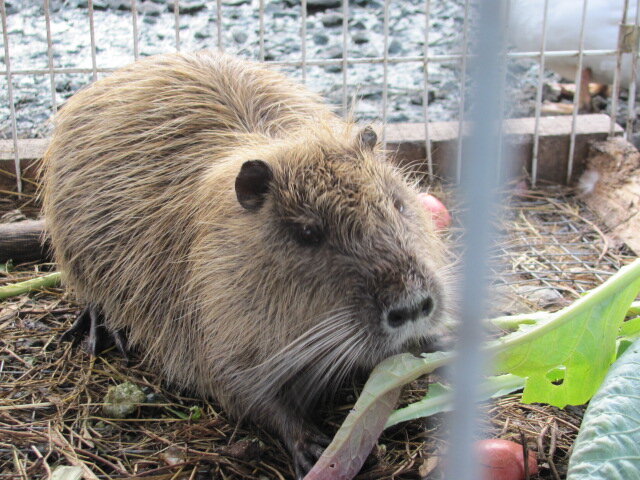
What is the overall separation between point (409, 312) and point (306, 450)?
668mm

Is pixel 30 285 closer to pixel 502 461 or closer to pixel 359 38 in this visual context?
pixel 502 461

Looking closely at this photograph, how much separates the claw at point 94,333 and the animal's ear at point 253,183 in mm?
1135

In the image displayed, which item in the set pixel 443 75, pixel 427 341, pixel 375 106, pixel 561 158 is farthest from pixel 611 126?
pixel 427 341

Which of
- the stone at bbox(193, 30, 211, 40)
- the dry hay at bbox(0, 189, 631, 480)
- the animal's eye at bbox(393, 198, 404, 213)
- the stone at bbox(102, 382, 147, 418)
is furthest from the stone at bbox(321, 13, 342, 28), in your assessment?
the stone at bbox(102, 382, 147, 418)

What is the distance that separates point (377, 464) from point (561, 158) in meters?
3.25

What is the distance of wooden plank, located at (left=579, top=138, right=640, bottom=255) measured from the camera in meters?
4.13

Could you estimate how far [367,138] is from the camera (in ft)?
8.27

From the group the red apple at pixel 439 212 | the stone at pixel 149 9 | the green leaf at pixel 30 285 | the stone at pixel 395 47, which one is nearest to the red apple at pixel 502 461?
the red apple at pixel 439 212

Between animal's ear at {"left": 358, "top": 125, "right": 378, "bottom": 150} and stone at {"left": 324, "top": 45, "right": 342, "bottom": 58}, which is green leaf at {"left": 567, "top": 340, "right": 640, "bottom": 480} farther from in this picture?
stone at {"left": 324, "top": 45, "right": 342, "bottom": 58}

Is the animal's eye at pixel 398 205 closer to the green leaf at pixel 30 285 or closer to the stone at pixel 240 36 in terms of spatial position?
the green leaf at pixel 30 285

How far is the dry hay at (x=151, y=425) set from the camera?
2369mm

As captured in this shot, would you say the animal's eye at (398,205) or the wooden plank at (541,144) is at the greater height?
the animal's eye at (398,205)

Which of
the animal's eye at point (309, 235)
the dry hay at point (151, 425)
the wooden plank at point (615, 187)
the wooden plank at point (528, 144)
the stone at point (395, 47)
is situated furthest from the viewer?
the stone at point (395, 47)

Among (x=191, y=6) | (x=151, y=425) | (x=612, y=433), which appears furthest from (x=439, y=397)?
(x=191, y=6)
